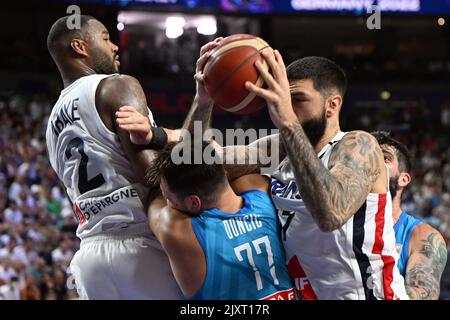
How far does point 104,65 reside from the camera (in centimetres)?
391

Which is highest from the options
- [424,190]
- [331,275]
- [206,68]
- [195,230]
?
[206,68]

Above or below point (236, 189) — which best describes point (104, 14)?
above

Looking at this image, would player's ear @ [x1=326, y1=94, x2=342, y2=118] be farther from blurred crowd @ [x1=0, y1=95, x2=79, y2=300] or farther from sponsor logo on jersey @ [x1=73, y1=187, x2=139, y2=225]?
blurred crowd @ [x1=0, y1=95, x2=79, y2=300]

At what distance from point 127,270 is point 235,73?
1.25m

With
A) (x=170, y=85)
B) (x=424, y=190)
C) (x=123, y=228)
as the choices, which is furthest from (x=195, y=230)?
(x=170, y=85)

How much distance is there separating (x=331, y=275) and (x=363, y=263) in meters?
0.16

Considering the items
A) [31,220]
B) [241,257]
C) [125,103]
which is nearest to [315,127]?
[241,257]

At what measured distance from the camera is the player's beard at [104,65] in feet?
12.8

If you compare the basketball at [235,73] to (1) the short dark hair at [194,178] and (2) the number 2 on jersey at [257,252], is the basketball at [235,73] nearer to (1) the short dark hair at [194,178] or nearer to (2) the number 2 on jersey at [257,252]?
(1) the short dark hair at [194,178]

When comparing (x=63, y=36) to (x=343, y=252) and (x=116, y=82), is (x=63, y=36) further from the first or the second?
(x=343, y=252)

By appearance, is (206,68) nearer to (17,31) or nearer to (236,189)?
(236,189)

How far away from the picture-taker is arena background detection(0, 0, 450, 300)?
443 inches
